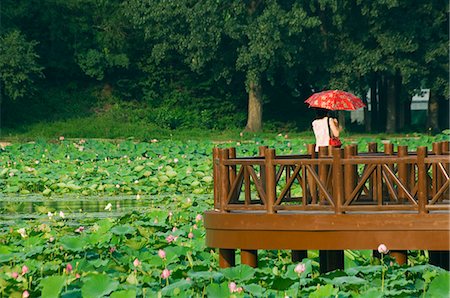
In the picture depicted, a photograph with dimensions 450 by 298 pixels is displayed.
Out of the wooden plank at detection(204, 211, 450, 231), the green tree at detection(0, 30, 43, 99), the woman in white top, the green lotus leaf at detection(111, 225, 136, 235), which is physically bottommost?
the green lotus leaf at detection(111, 225, 136, 235)

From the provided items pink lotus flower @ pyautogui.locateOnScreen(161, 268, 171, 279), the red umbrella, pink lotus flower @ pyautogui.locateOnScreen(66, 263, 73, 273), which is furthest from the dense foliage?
pink lotus flower @ pyautogui.locateOnScreen(161, 268, 171, 279)

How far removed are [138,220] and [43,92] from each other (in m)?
30.3

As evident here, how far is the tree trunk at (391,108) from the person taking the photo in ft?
141

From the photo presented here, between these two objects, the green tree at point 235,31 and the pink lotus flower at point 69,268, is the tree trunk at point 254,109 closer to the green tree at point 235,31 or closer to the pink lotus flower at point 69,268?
the green tree at point 235,31

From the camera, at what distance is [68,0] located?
44250 millimetres

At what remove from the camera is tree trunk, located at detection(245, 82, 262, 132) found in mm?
42906

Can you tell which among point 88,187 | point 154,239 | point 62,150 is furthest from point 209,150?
point 154,239

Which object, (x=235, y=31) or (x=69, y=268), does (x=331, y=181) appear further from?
(x=235, y=31)

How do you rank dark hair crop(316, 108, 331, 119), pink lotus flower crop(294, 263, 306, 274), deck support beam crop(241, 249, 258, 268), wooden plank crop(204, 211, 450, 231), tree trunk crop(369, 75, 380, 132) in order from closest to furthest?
pink lotus flower crop(294, 263, 306, 274), wooden plank crop(204, 211, 450, 231), deck support beam crop(241, 249, 258, 268), dark hair crop(316, 108, 331, 119), tree trunk crop(369, 75, 380, 132)

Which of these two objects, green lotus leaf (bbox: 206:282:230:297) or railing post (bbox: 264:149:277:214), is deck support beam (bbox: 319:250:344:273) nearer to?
railing post (bbox: 264:149:277:214)

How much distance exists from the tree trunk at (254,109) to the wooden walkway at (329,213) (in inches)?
1253

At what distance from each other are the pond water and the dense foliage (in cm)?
2006

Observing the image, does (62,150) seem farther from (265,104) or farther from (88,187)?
(265,104)

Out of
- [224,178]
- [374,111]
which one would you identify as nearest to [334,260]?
[224,178]
